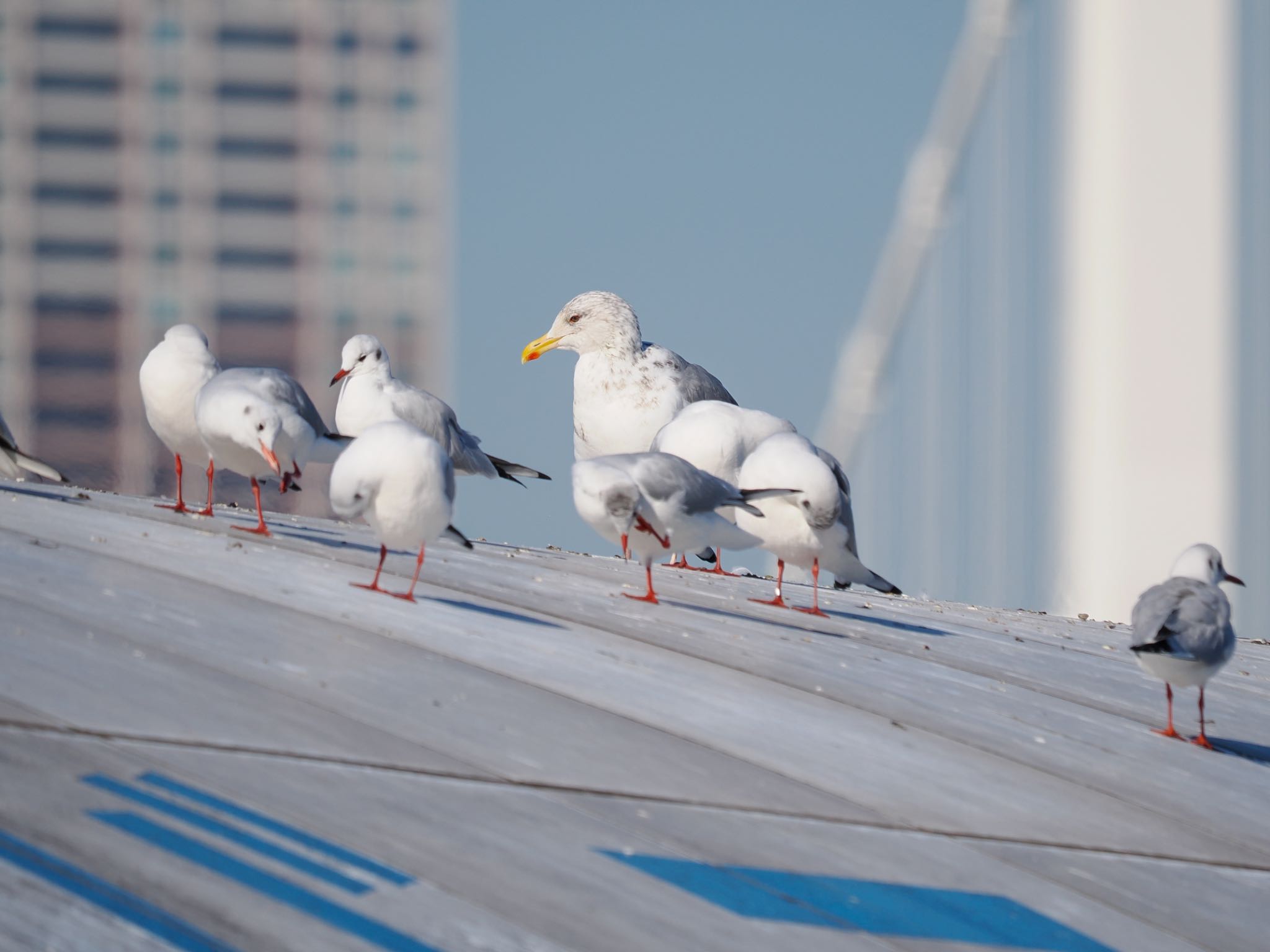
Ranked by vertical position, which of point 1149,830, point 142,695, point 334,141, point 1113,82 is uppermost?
point 334,141

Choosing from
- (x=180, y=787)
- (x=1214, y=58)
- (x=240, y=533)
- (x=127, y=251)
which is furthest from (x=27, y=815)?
(x=127, y=251)

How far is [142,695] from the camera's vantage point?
14.4 feet

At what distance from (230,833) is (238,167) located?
113083 millimetres

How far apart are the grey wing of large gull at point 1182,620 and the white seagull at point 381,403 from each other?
3099mm

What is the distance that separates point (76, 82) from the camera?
112188mm

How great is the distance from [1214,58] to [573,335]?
1906 cm

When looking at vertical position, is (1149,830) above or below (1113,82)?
below

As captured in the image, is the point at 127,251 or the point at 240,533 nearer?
the point at 240,533

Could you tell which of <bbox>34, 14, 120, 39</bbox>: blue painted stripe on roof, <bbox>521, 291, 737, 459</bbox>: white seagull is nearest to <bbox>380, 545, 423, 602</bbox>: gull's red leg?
<bbox>521, 291, 737, 459</bbox>: white seagull

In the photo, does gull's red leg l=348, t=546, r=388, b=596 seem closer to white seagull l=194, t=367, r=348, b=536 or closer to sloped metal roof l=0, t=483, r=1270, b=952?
sloped metal roof l=0, t=483, r=1270, b=952

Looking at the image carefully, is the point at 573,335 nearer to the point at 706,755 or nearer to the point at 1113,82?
the point at 706,755

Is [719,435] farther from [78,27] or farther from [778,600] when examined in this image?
[78,27]

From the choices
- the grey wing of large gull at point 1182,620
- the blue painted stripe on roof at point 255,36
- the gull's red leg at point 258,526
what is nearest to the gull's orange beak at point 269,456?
the gull's red leg at point 258,526

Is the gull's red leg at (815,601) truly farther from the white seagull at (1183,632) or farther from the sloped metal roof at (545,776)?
the white seagull at (1183,632)
